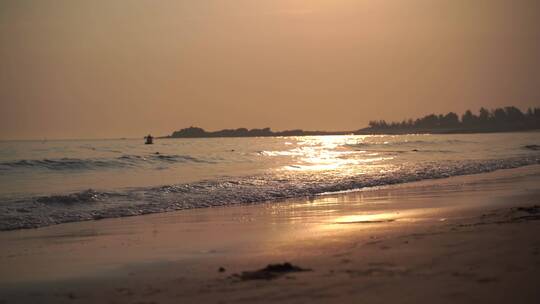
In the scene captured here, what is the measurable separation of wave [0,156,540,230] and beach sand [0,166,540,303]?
4.20 feet

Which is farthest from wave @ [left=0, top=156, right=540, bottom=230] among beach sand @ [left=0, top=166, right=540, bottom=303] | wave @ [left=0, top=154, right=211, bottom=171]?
wave @ [left=0, top=154, right=211, bottom=171]

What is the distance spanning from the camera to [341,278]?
6141 mm

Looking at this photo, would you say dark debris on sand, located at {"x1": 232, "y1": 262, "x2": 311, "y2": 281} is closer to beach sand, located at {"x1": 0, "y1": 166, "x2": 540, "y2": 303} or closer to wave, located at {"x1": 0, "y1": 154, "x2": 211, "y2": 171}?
beach sand, located at {"x1": 0, "y1": 166, "x2": 540, "y2": 303}

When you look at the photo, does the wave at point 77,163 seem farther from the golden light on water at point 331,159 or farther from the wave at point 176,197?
the wave at point 176,197

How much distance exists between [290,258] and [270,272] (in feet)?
3.07

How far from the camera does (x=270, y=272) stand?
21.5 feet

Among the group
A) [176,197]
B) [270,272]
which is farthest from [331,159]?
[270,272]

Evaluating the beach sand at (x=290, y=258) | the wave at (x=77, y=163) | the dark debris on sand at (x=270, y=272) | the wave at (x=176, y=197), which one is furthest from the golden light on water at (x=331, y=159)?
the dark debris on sand at (x=270, y=272)

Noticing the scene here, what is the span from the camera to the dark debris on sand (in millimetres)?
6391

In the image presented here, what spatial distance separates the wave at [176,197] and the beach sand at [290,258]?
1.28 metres

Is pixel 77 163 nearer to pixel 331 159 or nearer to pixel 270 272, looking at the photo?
pixel 331 159

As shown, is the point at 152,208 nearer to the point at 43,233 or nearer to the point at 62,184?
the point at 43,233

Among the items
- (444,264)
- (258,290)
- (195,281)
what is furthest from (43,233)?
(444,264)

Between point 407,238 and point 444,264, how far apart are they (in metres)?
1.94
